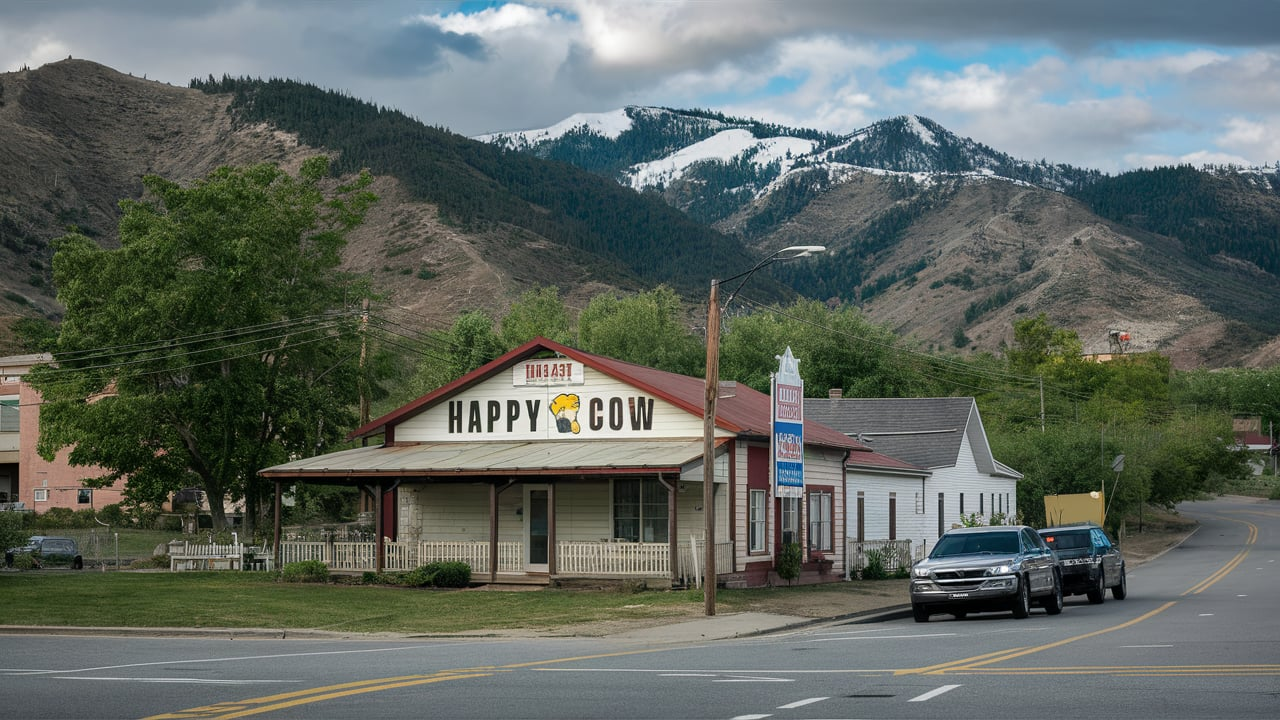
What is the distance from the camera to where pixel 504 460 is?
109ft

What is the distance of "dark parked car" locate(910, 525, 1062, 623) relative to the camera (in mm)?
25344

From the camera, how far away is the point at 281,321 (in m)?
48.1

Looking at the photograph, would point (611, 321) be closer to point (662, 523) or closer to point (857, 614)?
point (662, 523)

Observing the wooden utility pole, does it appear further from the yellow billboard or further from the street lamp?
the yellow billboard

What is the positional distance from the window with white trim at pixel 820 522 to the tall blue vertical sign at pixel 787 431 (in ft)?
14.8

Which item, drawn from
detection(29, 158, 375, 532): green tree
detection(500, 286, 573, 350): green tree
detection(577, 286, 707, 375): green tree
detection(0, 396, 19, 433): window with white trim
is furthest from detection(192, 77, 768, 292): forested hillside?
detection(29, 158, 375, 532): green tree

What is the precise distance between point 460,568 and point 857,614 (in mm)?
10211

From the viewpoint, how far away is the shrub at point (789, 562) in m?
34.4

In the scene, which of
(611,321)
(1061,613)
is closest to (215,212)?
(1061,613)

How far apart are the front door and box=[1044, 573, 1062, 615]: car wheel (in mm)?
13001

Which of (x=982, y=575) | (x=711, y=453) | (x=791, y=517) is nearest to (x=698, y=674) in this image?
(x=982, y=575)

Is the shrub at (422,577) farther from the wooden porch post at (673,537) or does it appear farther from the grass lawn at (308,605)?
the wooden porch post at (673,537)

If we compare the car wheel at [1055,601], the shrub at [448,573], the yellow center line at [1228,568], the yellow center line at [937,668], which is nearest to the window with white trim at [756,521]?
the shrub at [448,573]

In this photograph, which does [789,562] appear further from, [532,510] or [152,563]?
[152,563]
